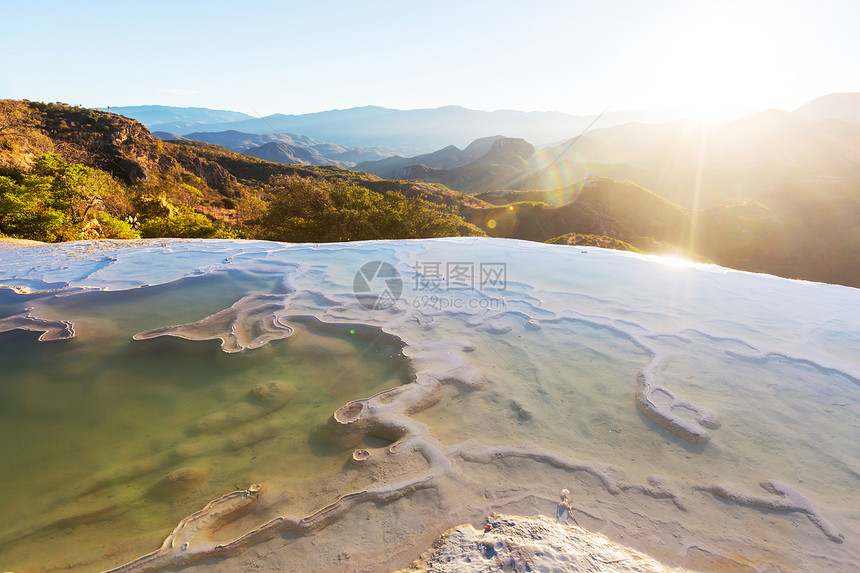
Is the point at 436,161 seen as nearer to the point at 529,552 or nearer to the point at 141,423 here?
the point at 141,423

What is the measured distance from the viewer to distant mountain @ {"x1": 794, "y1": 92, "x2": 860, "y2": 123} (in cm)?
10600

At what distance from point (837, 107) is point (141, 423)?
171 m

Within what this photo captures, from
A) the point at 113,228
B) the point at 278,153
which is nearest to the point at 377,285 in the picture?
the point at 113,228

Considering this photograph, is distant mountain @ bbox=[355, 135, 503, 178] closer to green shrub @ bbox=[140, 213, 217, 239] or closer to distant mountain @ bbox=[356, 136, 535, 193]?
distant mountain @ bbox=[356, 136, 535, 193]

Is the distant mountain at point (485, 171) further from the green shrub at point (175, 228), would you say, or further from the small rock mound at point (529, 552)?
the small rock mound at point (529, 552)

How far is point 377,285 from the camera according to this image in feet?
23.5

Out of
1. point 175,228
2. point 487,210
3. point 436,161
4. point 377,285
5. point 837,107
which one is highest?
point 837,107

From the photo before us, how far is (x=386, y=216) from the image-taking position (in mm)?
17219

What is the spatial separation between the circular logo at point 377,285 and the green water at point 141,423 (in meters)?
1.02

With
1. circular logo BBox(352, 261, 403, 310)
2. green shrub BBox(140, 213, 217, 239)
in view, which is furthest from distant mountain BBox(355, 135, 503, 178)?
circular logo BBox(352, 261, 403, 310)

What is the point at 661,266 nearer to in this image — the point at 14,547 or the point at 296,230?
the point at 14,547

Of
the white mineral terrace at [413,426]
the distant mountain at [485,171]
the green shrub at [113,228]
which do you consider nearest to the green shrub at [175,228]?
the green shrub at [113,228]

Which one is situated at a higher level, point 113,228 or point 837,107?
point 837,107

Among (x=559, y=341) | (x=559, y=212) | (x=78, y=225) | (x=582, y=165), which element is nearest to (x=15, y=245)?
(x=78, y=225)
